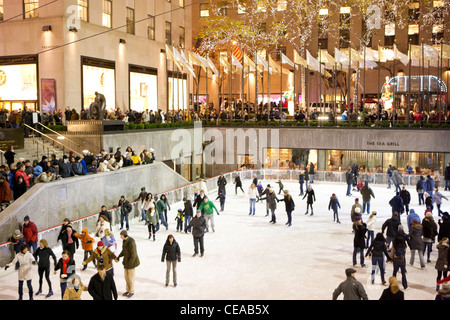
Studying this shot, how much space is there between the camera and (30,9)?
1158 inches

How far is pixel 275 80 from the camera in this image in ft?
185

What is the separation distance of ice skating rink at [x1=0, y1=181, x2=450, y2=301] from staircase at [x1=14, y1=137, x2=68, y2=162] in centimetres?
549

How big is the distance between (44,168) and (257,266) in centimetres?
879

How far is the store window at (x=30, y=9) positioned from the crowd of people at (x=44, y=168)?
10.9m

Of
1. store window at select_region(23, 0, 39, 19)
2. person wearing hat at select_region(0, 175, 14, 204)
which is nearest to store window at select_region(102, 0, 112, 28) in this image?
store window at select_region(23, 0, 39, 19)

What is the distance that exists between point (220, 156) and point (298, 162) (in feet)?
19.1

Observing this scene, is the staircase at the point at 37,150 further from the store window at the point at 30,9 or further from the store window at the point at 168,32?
the store window at the point at 168,32

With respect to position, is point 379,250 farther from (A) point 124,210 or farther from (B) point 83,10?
(B) point 83,10

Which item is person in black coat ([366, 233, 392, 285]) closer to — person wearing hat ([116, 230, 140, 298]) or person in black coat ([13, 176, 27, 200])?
person wearing hat ([116, 230, 140, 298])

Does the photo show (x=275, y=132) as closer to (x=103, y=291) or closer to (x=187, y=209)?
(x=187, y=209)

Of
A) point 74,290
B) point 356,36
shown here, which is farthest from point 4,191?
point 356,36

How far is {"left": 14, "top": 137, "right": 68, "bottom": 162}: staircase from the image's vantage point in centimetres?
2145

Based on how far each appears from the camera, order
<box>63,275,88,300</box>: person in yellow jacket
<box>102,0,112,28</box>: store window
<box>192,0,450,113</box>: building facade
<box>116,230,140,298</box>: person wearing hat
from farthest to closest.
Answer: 1. <box>192,0,450,113</box>: building facade
2. <box>102,0,112,28</box>: store window
3. <box>116,230,140,298</box>: person wearing hat
4. <box>63,275,88,300</box>: person in yellow jacket

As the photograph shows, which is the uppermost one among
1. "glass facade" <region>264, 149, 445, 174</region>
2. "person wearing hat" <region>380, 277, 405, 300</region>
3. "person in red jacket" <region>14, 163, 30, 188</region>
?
"person in red jacket" <region>14, 163, 30, 188</region>
